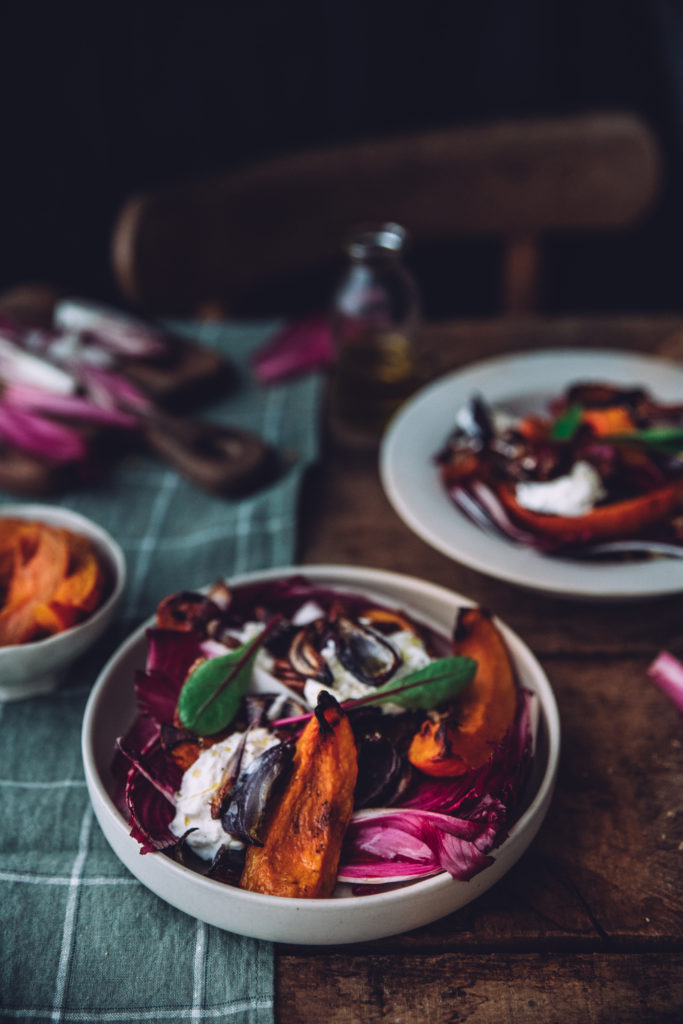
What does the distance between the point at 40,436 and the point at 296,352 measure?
525 millimetres

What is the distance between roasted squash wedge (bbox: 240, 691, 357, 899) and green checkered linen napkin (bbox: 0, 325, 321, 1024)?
90 mm

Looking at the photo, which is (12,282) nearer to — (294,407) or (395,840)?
(294,407)

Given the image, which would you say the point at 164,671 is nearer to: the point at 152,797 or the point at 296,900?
the point at 152,797

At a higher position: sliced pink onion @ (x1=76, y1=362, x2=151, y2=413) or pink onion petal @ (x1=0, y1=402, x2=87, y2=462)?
sliced pink onion @ (x1=76, y1=362, x2=151, y2=413)

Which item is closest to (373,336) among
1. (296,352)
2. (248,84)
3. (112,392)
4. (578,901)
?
(296,352)

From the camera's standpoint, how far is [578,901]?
732 millimetres

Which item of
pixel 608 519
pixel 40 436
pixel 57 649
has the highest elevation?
pixel 608 519

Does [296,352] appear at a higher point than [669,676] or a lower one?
lower

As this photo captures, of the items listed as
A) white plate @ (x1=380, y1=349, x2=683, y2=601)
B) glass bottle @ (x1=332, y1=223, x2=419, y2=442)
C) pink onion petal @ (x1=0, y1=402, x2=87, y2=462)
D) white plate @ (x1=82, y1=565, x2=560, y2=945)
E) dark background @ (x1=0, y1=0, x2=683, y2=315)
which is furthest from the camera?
dark background @ (x1=0, y1=0, x2=683, y2=315)

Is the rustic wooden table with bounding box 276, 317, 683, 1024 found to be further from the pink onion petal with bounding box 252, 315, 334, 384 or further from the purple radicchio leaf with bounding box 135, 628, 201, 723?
the pink onion petal with bounding box 252, 315, 334, 384

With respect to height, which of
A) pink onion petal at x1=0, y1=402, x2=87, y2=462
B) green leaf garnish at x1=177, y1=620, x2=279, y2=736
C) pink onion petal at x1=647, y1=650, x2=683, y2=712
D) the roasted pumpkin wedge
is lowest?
pink onion petal at x1=0, y1=402, x2=87, y2=462

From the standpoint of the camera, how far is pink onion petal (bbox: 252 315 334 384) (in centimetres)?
160

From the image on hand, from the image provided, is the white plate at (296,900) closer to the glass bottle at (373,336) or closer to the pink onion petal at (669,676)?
the pink onion petal at (669,676)

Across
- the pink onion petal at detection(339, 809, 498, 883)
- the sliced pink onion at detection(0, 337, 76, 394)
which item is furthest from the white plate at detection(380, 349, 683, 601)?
the sliced pink onion at detection(0, 337, 76, 394)
